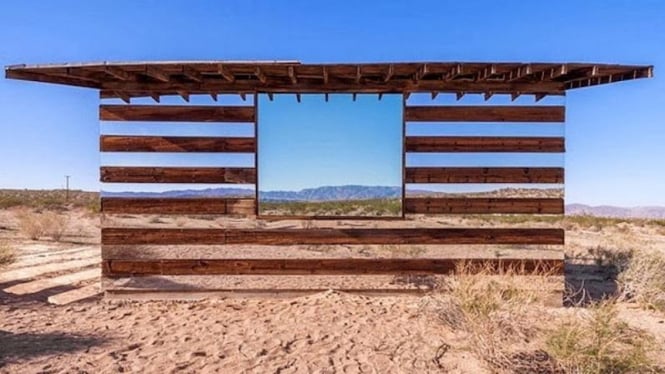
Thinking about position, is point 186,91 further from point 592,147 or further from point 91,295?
point 592,147

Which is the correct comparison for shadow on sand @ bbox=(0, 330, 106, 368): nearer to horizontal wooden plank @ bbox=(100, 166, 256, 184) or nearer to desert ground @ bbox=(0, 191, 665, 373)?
desert ground @ bbox=(0, 191, 665, 373)

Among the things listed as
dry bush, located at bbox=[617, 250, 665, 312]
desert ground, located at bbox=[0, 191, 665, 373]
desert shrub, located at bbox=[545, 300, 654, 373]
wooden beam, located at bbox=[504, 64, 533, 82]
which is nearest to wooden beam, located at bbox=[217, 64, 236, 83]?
desert ground, located at bbox=[0, 191, 665, 373]

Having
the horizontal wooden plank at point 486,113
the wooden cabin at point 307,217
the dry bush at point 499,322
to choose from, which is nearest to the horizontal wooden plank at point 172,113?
the wooden cabin at point 307,217

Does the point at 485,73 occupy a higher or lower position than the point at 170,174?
higher

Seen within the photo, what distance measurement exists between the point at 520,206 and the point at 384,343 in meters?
2.77

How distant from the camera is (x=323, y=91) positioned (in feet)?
19.0

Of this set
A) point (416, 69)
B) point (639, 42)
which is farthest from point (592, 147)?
point (416, 69)

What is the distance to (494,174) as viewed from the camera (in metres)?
5.85

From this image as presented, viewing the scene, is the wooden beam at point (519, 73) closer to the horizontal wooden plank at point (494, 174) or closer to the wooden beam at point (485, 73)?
the wooden beam at point (485, 73)

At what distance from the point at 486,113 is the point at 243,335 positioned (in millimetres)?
4012

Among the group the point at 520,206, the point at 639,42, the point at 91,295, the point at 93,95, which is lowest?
the point at 91,295

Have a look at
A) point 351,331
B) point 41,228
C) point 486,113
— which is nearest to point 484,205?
point 486,113

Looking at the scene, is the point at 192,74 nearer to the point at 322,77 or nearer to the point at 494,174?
the point at 322,77

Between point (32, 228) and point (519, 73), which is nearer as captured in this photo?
point (519, 73)
